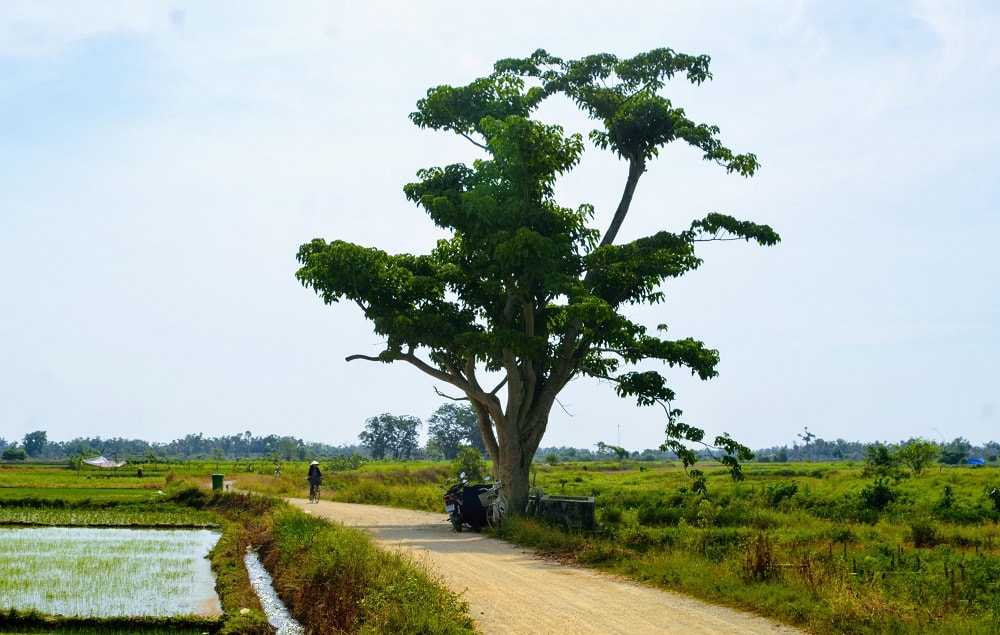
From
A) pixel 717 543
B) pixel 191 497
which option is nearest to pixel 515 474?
pixel 717 543

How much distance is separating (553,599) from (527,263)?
11407 mm

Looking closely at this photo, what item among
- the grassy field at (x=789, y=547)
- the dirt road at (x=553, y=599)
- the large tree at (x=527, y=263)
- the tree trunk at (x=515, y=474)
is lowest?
the dirt road at (x=553, y=599)

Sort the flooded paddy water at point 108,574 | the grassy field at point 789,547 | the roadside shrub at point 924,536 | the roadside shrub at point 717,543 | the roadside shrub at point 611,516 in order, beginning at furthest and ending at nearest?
1. the roadside shrub at point 611,516
2. the roadside shrub at point 924,536
3. the roadside shrub at point 717,543
4. the flooded paddy water at point 108,574
5. the grassy field at point 789,547

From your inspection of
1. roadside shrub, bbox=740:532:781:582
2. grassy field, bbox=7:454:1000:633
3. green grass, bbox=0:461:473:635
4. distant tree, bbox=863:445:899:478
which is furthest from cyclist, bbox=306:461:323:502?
distant tree, bbox=863:445:899:478

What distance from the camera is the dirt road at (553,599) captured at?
11055 mm

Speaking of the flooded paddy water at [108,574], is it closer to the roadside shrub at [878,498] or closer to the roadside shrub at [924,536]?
the roadside shrub at [924,536]

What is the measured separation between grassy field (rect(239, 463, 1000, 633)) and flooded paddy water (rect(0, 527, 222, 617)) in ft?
22.9

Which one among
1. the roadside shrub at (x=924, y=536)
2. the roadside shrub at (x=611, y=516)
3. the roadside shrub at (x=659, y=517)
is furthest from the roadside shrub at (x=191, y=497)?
the roadside shrub at (x=924, y=536)

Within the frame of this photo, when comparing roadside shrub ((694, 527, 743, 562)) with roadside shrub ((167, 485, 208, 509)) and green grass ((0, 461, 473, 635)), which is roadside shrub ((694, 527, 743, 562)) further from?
roadside shrub ((167, 485, 208, 509))

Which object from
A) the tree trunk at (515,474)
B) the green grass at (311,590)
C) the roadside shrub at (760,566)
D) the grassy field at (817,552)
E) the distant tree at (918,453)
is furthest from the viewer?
the distant tree at (918,453)

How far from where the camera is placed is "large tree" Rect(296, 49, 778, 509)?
23.7m

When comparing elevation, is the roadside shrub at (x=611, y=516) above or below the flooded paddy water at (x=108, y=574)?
above

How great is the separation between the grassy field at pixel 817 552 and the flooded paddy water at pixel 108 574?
275 inches

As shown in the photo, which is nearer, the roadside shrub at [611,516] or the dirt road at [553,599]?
the dirt road at [553,599]
